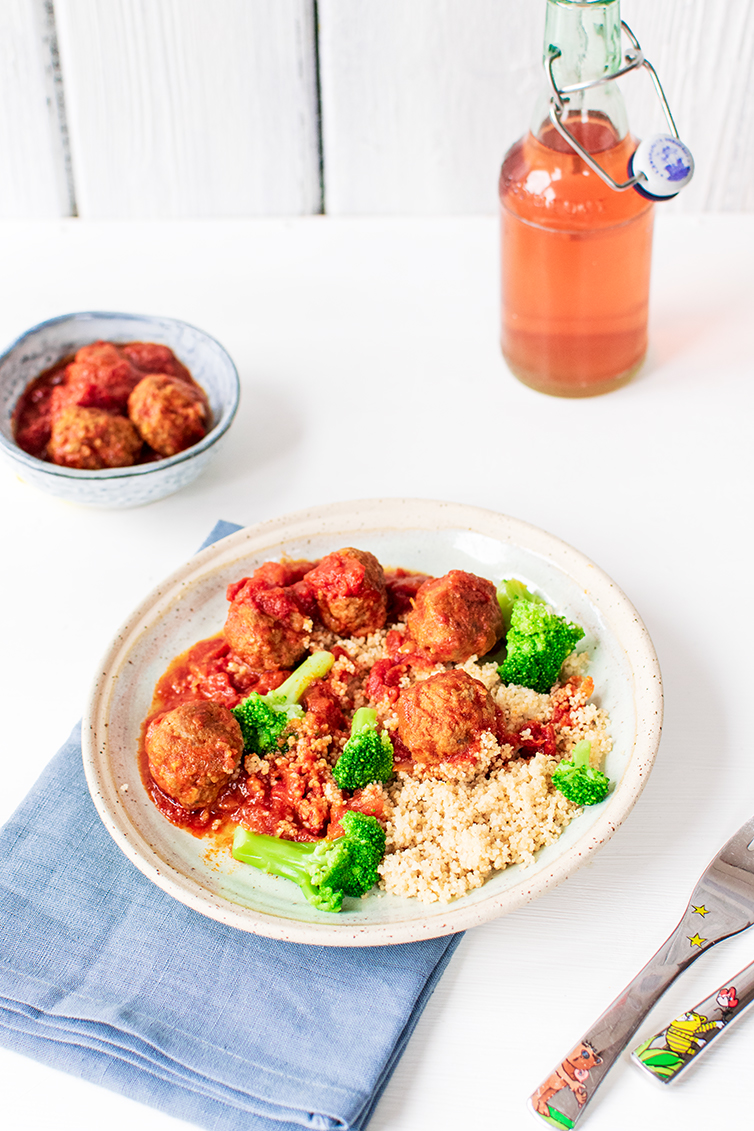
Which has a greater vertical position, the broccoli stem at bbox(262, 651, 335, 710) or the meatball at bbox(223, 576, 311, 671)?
the meatball at bbox(223, 576, 311, 671)

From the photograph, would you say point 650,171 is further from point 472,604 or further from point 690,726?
point 690,726

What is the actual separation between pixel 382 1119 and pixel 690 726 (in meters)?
0.98

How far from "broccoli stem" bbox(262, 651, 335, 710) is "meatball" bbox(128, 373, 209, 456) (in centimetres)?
78

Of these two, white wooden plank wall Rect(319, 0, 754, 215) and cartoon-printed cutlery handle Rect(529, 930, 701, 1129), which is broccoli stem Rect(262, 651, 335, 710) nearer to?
cartoon-printed cutlery handle Rect(529, 930, 701, 1129)

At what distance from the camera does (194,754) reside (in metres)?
1.97

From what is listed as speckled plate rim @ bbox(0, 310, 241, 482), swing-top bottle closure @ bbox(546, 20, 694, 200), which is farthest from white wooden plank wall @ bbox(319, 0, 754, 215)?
speckled plate rim @ bbox(0, 310, 241, 482)

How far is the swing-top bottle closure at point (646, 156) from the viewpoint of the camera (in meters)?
2.32

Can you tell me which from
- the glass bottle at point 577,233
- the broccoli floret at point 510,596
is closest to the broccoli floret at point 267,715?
the broccoli floret at point 510,596

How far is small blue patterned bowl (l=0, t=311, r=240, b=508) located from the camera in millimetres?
2527

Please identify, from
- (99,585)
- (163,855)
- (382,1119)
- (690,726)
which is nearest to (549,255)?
(690,726)

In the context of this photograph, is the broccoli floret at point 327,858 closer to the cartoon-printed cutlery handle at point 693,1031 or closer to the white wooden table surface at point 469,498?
the white wooden table surface at point 469,498

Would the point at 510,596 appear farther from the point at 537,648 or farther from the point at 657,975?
the point at 657,975

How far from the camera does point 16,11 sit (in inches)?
133

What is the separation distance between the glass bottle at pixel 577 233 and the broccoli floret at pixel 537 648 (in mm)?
977
